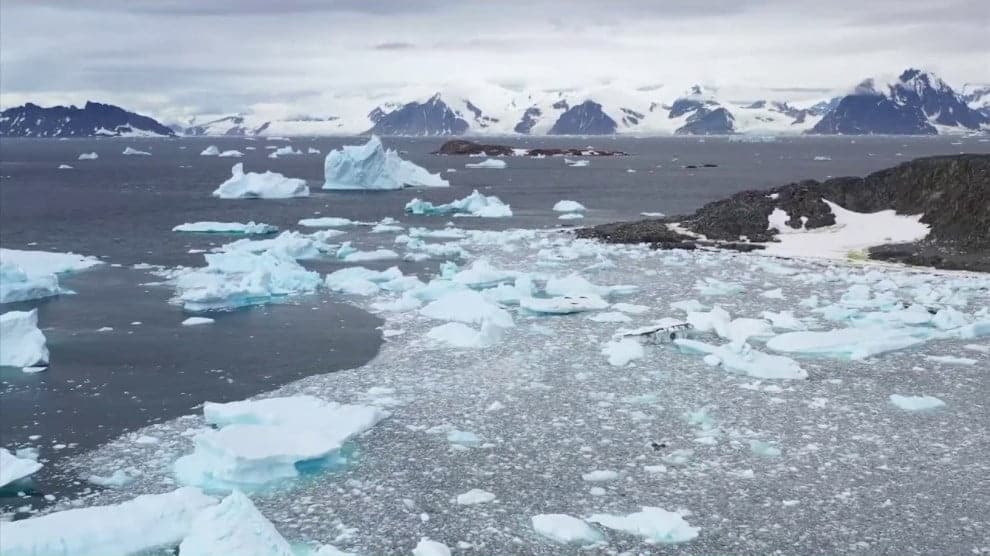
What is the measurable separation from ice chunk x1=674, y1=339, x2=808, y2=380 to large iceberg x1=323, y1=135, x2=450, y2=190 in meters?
35.1

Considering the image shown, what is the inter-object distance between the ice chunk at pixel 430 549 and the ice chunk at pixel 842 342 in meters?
7.84

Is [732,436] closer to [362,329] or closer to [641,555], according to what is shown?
[641,555]

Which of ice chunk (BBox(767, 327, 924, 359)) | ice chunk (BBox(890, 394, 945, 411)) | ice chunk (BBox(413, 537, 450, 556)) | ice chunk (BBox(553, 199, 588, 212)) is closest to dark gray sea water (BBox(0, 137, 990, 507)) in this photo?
ice chunk (BBox(553, 199, 588, 212))

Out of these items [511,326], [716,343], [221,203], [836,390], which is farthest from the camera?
[221,203]

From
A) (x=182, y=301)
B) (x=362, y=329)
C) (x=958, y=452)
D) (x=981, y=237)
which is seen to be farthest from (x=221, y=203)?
(x=958, y=452)

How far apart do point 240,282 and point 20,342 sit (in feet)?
17.5

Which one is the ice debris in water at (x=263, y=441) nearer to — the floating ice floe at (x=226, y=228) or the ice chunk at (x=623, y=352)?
the ice chunk at (x=623, y=352)

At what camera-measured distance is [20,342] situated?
12.9 meters

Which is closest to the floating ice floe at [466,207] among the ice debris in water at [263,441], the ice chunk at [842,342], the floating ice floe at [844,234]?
the floating ice floe at [844,234]

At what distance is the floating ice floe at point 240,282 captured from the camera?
56.6 feet

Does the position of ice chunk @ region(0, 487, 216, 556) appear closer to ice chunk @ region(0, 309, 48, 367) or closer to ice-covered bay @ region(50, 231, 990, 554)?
ice-covered bay @ region(50, 231, 990, 554)

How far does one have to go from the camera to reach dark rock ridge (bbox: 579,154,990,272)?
24.1 m

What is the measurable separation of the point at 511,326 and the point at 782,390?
494 cm

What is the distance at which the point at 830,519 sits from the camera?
7.46m
